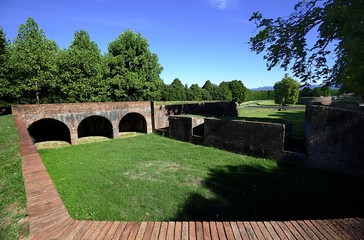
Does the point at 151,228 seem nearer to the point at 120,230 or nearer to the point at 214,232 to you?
the point at 120,230

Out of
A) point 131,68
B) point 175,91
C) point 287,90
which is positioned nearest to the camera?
point 131,68

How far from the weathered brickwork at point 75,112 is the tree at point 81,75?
211 inches


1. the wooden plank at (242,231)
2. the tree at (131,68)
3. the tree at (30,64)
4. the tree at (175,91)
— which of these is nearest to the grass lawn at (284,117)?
the wooden plank at (242,231)

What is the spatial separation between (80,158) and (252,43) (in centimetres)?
1172

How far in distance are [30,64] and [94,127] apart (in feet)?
26.4

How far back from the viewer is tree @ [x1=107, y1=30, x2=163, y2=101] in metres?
22.7

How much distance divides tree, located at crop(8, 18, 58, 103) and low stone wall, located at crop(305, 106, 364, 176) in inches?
869

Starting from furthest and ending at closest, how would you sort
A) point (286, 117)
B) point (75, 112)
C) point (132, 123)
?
point (286, 117) → point (132, 123) → point (75, 112)

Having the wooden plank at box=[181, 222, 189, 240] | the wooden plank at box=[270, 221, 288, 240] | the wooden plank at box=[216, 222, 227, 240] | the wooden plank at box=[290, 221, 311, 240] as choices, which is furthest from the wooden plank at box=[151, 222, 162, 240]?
the wooden plank at box=[290, 221, 311, 240]

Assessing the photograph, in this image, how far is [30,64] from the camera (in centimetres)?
1766

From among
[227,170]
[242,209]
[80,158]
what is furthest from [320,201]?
[80,158]

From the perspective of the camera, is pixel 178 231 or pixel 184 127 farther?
pixel 184 127

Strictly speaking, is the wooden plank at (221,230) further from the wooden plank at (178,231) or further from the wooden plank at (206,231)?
the wooden plank at (178,231)

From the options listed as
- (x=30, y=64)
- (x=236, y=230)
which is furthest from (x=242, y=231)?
(x=30, y=64)
